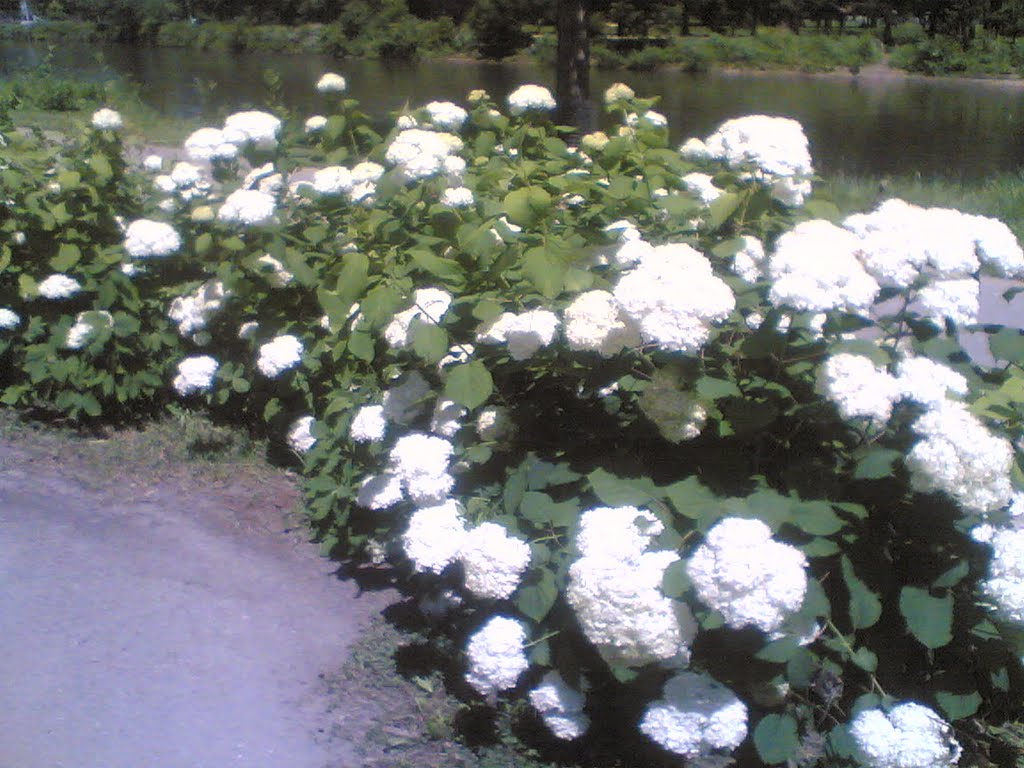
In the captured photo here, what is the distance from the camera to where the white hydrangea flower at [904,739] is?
214cm

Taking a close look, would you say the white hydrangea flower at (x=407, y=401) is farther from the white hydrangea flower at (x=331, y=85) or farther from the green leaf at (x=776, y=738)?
the white hydrangea flower at (x=331, y=85)

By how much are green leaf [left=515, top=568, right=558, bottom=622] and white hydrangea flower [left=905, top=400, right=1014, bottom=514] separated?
84 cm

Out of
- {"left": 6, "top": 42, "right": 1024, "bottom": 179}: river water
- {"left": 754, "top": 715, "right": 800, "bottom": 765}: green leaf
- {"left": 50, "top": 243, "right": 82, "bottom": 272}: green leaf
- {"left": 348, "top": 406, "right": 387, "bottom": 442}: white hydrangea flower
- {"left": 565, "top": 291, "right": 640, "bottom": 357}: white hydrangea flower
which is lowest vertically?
{"left": 6, "top": 42, "right": 1024, "bottom": 179}: river water

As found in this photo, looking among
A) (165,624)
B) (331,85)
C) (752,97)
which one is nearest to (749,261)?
(165,624)

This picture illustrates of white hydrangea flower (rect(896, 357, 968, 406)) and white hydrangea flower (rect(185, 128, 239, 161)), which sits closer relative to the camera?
white hydrangea flower (rect(896, 357, 968, 406))

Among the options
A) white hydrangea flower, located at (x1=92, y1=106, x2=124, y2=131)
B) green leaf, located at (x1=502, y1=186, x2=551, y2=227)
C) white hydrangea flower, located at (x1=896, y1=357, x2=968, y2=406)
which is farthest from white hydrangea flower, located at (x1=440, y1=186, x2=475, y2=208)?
white hydrangea flower, located at (x1=92, y1=106, x2=124, y2=131)

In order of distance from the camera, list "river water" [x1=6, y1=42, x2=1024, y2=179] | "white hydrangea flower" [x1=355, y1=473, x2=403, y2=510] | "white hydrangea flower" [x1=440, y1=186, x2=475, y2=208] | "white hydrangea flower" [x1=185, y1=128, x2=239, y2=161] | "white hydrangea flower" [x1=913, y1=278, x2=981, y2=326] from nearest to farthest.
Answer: "white hydrangea flower" [x1=913, y1=278, x2=981, y2=326]
"white hydrangea flower" [x1=355, y1=473, x2=403, y2=510]
"white hydrangea flower" [x1=440, y1=186, x2=475, y2=208]
"white hydrangea flower" [x1=185, y1=128, x2=239, y2=161]
"river water" [x1=6, y1=42, x2=1024, y2=179]

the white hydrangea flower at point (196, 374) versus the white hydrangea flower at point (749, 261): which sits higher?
the white hydrangea flower at point (749, 261)

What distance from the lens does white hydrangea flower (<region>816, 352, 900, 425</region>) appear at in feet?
7.36

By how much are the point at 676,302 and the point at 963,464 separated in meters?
0.68

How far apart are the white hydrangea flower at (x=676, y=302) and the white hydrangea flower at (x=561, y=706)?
2.82ft

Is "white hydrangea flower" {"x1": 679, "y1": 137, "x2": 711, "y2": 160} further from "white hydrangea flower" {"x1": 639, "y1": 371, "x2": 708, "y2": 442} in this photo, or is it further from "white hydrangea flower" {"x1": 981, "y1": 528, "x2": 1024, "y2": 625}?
"white hydrangea flower" {"x1": 981, "y1": 528, "x2": 1024, "y2": 625}

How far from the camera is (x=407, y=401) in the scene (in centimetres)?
322

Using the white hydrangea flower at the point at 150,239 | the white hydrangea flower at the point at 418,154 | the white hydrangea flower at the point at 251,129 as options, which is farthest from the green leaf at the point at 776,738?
the white hydrangea flower at the point at 150,239
